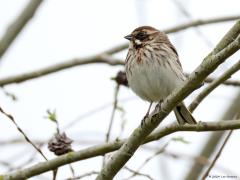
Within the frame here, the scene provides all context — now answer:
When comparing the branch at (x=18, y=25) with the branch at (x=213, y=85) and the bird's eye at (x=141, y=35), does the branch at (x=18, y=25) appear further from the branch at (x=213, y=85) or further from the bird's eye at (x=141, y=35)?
the branch at (x=213, y=85)

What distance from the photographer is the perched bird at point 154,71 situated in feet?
16.8

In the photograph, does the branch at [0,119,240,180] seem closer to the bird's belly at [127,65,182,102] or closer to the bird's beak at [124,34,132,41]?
the bird's belly at [127,65,182,102]

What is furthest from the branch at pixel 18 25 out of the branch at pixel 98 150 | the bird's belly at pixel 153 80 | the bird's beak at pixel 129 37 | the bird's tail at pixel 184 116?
the branch at pixel 98 150

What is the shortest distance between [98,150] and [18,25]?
231cm

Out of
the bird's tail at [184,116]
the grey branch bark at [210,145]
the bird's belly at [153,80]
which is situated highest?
the bird's belly at [153,80]

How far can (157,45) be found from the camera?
5.48 meters

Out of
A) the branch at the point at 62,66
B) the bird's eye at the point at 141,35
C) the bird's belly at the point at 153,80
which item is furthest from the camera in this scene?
the bird's eye at the point at 141,35

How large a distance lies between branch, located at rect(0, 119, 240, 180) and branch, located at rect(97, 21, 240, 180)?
0.29 meters

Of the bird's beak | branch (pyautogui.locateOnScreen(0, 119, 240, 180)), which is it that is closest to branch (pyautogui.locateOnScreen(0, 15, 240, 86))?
the bird's beak

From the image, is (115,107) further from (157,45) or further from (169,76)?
(157,45)

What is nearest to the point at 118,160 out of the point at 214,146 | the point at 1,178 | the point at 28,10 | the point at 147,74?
the point at 1,178

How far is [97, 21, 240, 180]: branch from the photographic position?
3344 mm

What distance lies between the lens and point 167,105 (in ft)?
11.8

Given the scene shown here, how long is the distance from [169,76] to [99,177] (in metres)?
1.61
